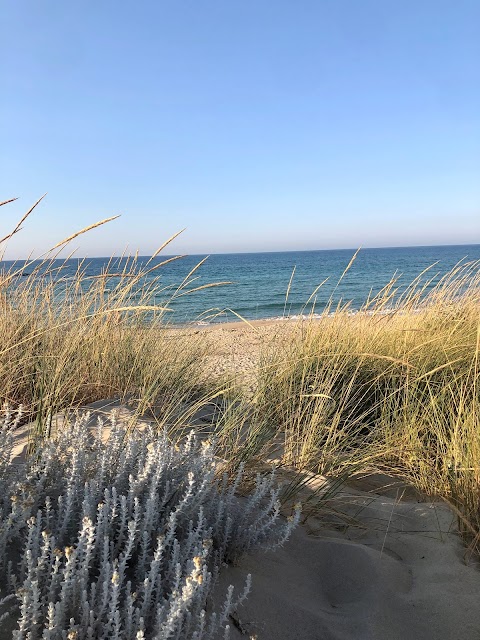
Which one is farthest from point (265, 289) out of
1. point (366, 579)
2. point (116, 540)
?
point (116, 540)

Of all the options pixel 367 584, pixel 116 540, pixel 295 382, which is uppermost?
pixel 295 382

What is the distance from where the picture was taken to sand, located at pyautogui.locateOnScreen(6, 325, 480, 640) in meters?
1.71

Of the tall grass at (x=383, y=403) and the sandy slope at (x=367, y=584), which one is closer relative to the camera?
the sandy slope at (x=367, y=584)

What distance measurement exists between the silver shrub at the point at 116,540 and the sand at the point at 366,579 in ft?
0.38

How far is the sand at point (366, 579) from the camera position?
171 cm

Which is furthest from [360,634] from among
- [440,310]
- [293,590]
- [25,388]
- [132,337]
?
[440,310]

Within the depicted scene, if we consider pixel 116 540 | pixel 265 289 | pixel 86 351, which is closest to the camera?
pixel 116 540

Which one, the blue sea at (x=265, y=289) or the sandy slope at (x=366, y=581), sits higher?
the blue sea at (x=265, y=289)

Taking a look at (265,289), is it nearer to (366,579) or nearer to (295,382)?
(295,382)

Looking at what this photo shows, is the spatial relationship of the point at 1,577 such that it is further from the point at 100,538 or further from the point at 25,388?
the point at 25,388

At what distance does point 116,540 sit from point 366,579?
40.7 inches

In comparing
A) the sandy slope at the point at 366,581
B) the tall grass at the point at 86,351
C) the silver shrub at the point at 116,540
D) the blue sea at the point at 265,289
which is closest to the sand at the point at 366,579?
the sandy slope at the point at 366,581

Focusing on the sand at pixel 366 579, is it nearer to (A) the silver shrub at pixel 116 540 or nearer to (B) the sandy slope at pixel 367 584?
(B) the sandy slope at pixel 367 584

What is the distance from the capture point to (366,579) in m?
1.99
